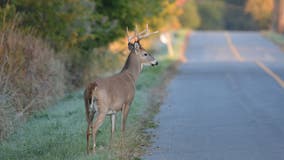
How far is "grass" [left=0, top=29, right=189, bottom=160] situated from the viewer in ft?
39.6

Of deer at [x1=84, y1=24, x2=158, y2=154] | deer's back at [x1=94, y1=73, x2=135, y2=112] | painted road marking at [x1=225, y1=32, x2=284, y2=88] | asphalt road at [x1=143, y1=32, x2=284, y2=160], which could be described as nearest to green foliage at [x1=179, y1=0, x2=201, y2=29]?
painted road marking at [x1=225, y1=32, x2=284, y2=88]

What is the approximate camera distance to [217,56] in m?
45.9

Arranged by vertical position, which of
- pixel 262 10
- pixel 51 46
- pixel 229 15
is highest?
pixel 51 46

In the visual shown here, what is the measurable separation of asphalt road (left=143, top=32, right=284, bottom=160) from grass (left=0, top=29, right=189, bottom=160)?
1.22 ft

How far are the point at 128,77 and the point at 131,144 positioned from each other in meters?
1.75

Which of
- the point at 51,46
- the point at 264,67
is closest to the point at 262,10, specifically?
the point at 264,67

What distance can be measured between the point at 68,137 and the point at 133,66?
2.17 meters

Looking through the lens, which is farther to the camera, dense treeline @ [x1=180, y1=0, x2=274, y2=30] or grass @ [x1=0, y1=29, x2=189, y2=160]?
dense treeline @ [x1=180, y1=0, x2=274, y2=30]

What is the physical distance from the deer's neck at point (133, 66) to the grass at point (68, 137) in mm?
1051

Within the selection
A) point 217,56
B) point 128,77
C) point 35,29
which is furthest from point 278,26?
point 128,77

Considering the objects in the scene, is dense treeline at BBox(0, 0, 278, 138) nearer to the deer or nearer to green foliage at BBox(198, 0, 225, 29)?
the deer

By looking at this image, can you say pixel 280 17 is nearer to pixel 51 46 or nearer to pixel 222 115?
pixel 51 46

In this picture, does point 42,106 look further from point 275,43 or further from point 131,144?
point 275,43

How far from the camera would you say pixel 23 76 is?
18.5m
